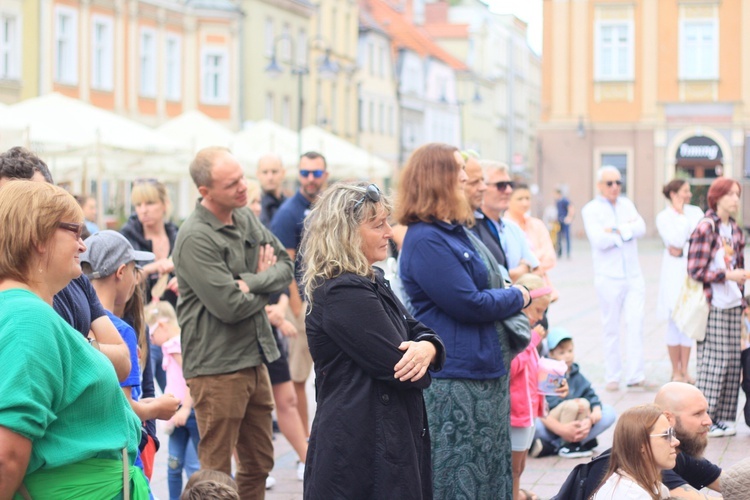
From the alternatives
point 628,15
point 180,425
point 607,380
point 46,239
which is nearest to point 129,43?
point 628,15

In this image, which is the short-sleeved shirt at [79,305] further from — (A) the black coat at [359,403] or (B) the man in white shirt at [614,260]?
(B) the man in white shirt at [614,260]

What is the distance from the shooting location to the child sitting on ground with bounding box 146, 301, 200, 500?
6.63 m

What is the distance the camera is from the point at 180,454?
22.2ft

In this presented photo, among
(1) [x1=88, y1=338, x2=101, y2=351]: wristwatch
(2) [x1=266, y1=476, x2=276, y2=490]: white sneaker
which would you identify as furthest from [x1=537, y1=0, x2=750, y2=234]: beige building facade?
(1) [x1=88, y1=338, x2=101, y2=351]: wristwatch

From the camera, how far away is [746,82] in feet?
152

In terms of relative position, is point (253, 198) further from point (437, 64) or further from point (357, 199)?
point (437, 64)

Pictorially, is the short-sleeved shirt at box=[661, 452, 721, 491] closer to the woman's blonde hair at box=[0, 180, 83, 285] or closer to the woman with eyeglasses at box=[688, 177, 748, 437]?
the woman with eyeglasses at box=[688, 177, 748, 437]

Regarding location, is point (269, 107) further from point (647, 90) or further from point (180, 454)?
point (180, 454)

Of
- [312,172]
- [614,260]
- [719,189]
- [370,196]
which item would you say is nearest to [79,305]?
[370,196]

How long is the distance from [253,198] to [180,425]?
2563 mm

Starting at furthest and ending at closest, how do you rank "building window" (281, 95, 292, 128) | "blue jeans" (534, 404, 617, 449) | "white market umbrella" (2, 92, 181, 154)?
"building window" (281, 95, 292, 128) < "white market umbrella" (2, 92, 181, 154) < "blue jeans" (534, 404, 617, 449)

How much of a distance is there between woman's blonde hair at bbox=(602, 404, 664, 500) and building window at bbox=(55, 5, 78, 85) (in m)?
32.6

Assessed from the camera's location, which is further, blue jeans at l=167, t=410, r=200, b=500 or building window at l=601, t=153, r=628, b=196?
building window at l=601, t=153, r=628, b=196

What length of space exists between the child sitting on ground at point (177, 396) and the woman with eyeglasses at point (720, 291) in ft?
13.1
